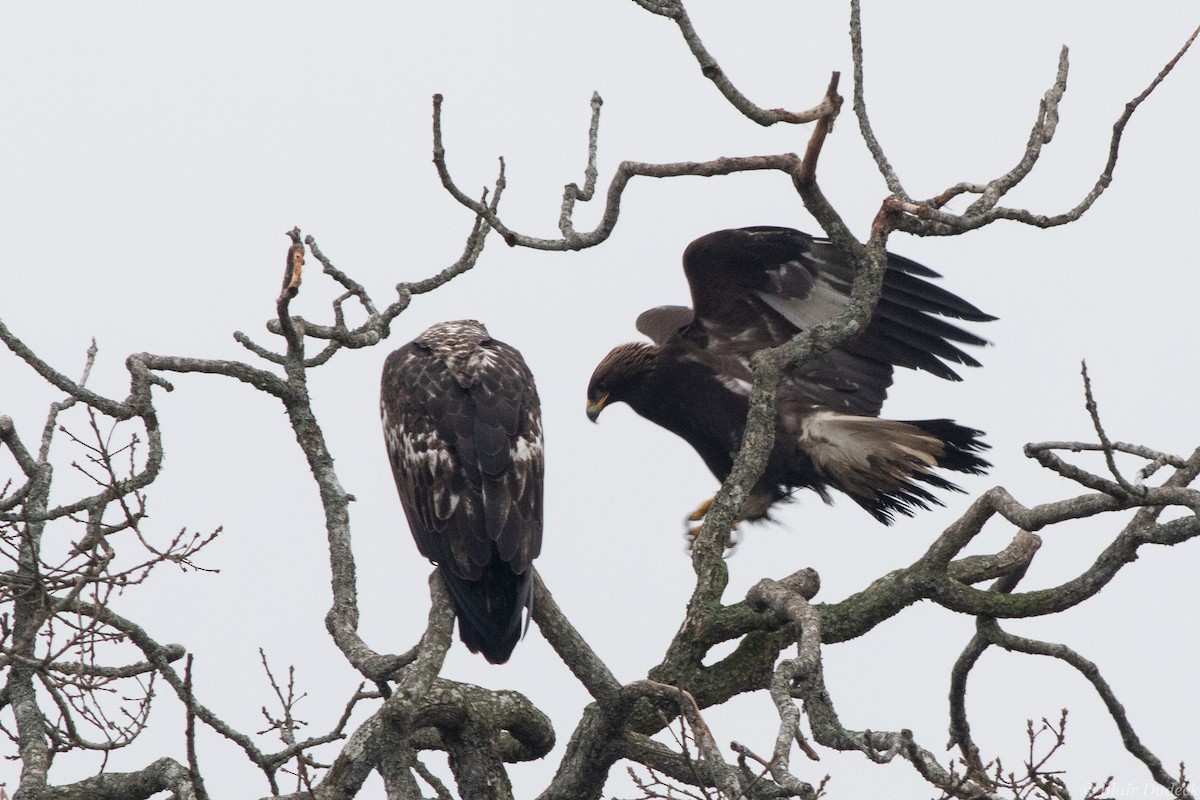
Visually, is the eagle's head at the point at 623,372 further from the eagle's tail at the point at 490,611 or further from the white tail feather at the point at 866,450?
the eagle's tail at the point at 490,611

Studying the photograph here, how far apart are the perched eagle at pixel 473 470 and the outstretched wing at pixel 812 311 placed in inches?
47.1

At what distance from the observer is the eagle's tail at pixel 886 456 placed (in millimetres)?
5551

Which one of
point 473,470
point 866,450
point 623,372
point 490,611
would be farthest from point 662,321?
point 490,611

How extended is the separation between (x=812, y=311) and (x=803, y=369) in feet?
0.86

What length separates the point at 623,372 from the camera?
6449 millimetres

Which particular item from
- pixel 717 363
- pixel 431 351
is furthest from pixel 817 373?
pixel 431 351

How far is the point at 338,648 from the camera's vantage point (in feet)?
13.6

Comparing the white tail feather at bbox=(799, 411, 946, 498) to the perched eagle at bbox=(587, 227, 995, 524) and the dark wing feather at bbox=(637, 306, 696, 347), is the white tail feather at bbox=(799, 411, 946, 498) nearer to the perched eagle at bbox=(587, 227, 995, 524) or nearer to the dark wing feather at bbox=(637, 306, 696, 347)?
the perched eagle at bbox=(587, 227, 995, 524)

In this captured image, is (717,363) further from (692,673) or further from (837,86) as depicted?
(837,86)

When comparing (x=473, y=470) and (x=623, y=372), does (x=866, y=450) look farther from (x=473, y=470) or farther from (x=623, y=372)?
(x=473, y=470)

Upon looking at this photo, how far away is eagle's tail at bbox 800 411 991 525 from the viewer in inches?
219

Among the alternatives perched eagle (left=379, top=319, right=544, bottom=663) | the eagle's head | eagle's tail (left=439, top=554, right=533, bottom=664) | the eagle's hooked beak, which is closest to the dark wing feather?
the eagle's head

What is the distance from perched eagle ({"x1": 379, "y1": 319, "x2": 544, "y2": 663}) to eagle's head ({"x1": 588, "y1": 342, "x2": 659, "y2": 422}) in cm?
122

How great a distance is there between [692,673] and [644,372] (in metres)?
2.32
